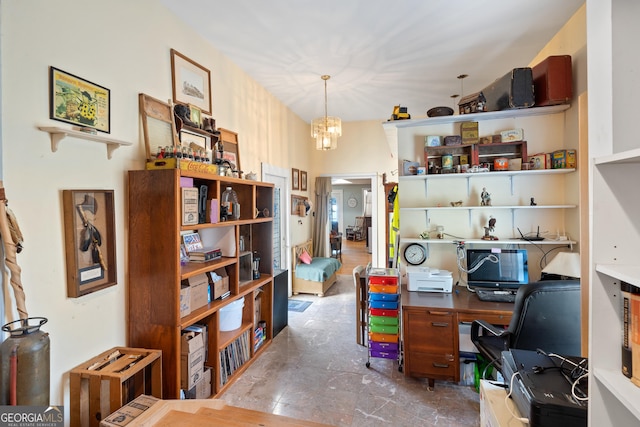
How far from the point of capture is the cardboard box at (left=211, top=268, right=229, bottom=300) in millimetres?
2400

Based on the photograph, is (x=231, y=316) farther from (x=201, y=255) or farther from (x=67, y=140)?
(x=67, y=140)

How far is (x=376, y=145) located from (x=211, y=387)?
4503 millimetres

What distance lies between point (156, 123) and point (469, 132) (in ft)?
8.81

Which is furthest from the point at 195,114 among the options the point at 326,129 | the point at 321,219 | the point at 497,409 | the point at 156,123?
the point at 321,219

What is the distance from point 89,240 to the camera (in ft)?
5.47

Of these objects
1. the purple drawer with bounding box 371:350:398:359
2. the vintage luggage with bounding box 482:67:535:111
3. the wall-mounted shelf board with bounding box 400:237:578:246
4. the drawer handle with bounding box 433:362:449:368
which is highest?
the vintage luggage with bounding box 482:67:535:111

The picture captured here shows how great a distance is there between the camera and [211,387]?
2301 mm

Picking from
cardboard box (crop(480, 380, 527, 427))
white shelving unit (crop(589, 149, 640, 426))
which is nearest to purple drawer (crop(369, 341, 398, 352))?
cardboard box (crop(480, 380, 527, 427))

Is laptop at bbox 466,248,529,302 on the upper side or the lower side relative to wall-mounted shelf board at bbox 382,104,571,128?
lower

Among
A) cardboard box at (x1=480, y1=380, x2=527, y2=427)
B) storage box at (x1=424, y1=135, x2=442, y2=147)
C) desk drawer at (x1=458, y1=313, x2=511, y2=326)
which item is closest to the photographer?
cardboard box at (x1=480, y1=380, x2=527, y2=427)

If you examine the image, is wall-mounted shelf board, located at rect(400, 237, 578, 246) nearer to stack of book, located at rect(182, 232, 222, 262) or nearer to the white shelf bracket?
stack of book, located at rect(182, 232, 222, 262)

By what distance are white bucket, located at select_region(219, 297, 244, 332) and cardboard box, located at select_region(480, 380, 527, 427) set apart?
1.99 meters

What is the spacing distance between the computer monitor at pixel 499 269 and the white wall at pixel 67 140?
8.58 ft

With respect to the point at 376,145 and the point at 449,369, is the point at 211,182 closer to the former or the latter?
the point at 449,369
